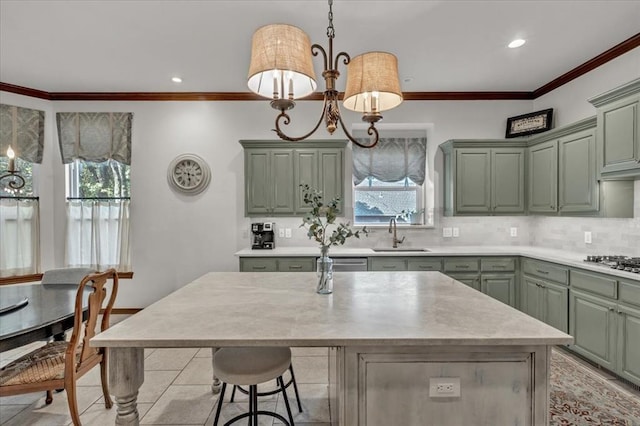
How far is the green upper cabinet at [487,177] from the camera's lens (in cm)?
397

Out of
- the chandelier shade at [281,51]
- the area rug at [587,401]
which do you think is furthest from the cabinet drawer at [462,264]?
the chandelier shade at [281,51]

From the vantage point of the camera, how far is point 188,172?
14.0ft

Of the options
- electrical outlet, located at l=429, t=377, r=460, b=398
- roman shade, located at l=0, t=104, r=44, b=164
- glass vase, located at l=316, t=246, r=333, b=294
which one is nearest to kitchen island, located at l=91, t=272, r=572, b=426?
electrical outlet, located at l=429, t=377, r=460, b=398

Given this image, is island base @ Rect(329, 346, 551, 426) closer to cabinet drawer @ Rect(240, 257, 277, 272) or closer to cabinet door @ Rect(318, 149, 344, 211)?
cabinet drawer @ Rect(240, 257, 277, 272)

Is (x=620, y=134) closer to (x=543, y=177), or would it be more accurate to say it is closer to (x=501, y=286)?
(x=543, y=177)

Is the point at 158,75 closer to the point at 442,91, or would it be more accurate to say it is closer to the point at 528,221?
the point at 442,91

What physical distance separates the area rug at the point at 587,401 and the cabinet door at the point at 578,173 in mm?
1556

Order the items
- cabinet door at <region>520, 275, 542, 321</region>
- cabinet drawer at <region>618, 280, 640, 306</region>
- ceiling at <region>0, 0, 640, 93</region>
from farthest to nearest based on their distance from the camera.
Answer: cabinet door at <region>520, 275, 542, 321</region> → ceiling at <region>0, 0, 640, 93</region> → cabinet drawer at <region>618, 280, 640, 306</region>

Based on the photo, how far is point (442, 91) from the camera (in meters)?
4.20

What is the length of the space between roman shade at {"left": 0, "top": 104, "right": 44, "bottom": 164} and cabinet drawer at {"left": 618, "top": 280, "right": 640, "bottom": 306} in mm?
6399

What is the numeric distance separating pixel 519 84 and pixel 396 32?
7.05 ft

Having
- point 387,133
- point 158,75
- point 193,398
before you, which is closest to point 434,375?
point 193,398

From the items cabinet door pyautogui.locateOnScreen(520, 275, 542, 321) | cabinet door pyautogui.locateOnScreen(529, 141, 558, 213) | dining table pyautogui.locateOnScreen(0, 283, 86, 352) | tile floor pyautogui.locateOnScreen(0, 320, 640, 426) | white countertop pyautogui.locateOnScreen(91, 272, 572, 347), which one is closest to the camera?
white countertop pyautogui.locateOnScreen(91, 272, 572, 347)

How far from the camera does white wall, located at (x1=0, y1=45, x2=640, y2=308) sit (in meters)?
4.27
